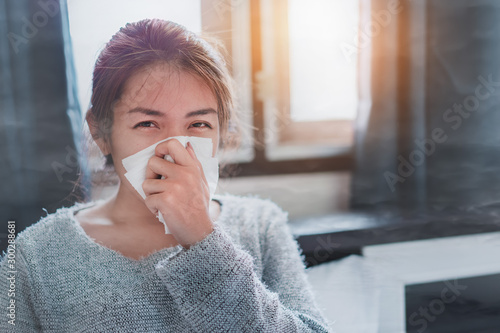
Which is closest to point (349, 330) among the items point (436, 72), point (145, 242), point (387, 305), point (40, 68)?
point (387, 305)

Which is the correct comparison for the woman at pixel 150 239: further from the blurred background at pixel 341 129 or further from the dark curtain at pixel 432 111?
the dark curtain at pixel 432 111

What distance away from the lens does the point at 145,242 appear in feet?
1.87

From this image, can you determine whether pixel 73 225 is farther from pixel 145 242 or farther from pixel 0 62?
pixel 0 62

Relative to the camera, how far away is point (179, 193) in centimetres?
48

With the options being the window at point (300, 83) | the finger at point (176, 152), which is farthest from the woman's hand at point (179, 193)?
the window at point (300, 83)

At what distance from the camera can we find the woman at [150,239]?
19.2 inches

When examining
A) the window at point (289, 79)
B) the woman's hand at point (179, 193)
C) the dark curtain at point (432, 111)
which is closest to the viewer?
the woman's hand at point (179, 193)

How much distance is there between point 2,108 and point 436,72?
2.39 feet

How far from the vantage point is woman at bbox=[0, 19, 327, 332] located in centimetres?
49

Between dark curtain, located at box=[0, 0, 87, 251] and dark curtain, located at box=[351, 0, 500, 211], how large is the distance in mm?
484

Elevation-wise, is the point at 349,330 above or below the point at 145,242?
below

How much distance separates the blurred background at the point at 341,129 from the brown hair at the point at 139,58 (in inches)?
0.9

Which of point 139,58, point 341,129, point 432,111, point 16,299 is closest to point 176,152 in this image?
point 139,58

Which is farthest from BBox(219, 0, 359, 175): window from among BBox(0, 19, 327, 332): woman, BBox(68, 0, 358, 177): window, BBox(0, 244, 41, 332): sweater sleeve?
BBox(0, 244, 41, 332): sweater sleeve
